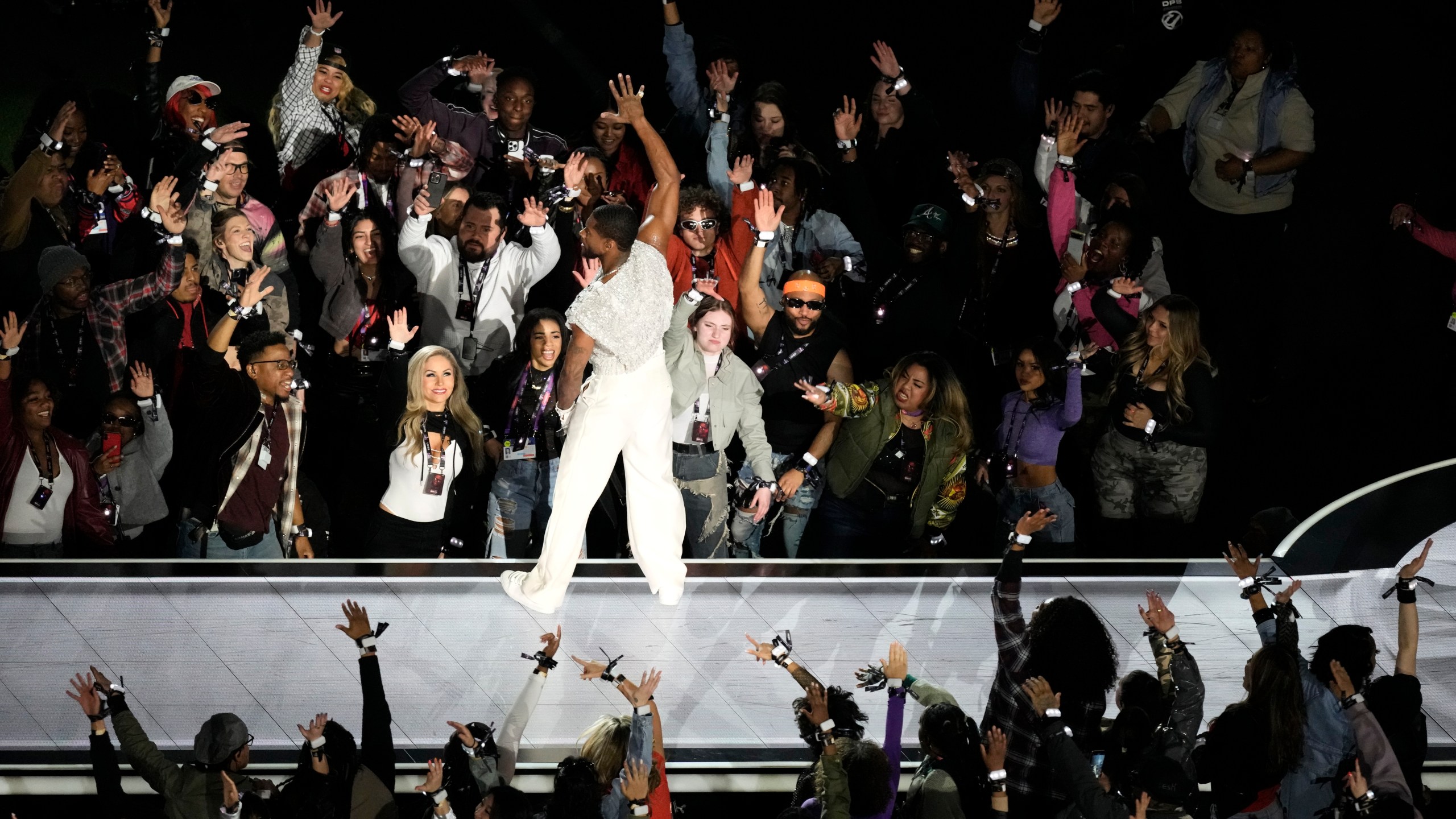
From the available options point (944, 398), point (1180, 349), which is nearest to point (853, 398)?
point (944, 398)

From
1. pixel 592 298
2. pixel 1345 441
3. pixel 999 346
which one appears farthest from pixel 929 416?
pixel 1345 441

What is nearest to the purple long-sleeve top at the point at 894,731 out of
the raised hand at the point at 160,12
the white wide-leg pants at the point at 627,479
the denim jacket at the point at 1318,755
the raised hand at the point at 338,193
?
the white wide-leg pants at the point at 627,479

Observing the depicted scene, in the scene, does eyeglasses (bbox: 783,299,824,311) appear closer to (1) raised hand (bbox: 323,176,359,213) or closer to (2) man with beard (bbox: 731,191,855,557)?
(2) man with beard (bbox: 731,191,855,557)

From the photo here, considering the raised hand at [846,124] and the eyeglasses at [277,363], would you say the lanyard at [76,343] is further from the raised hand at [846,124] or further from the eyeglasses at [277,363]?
the raised hand at [846,124]

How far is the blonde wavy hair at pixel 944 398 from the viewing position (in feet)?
20.5

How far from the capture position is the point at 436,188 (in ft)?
22.4

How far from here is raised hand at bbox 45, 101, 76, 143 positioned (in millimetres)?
6898

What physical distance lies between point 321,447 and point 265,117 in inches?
80.6

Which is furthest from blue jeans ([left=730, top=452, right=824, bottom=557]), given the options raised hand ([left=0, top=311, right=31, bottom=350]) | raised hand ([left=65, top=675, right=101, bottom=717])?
raised hand ([left=0, top=311, right=31, bottom=350])

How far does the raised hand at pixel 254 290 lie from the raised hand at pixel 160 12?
1.72 metres

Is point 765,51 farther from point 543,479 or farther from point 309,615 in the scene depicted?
point 309,615

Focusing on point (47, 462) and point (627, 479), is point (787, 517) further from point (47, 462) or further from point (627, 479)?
point (47, 462)

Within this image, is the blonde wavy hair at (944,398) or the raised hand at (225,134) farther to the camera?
the raised hand at (225,134)

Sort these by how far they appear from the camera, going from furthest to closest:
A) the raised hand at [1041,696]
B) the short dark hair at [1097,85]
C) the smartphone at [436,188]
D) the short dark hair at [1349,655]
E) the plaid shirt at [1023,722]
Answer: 1. the short dark hair at [1097,85]
2. the smartphone at [436,188]
3. the short dark hair at [1349,655]
4. the plaid shirt at [1023,722]
5. the raised hand at [1041,696]
